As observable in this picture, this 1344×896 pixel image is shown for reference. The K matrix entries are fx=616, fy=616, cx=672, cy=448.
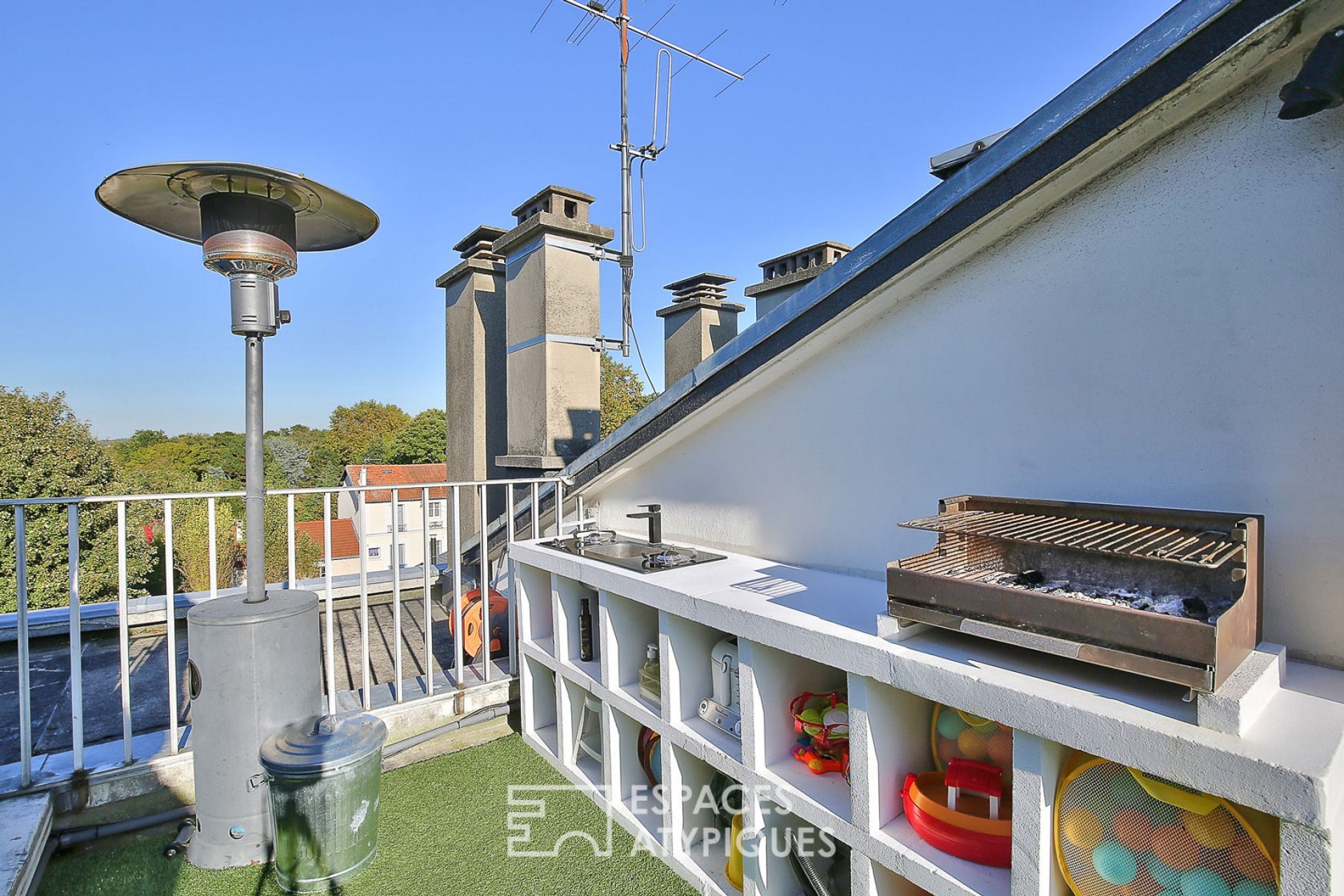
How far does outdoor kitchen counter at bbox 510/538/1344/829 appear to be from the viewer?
923mm

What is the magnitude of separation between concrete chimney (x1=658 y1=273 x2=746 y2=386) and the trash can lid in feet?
13.9

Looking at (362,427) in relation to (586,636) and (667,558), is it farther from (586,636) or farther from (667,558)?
(667,558)

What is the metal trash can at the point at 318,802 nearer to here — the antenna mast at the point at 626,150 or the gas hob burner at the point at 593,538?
the gas hob burner at the point at 593,538

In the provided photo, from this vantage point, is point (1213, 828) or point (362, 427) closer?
point (1213, 828)

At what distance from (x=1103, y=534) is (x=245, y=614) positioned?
103 inches

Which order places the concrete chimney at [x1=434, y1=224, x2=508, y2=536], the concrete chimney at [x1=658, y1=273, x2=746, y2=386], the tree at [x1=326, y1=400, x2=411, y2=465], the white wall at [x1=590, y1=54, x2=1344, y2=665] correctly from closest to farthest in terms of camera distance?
1. the white wall at [x1=590, y1=54, x2=1344, y2=665]
2. the concrete chimney at [x1=434, y1=224, x2=508, y2=536]
3. the concrete chimney at [x1=658, y1=273, x2=746, y2=386]
4. the tree at [x1=326, y1=400, x2=411, y2=465]

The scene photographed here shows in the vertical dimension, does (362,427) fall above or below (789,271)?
above

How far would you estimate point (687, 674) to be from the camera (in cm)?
216

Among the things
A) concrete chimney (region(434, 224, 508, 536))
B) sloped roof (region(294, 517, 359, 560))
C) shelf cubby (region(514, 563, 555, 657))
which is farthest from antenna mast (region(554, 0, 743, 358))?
sloped roof (region(294, 517, 359, 560))

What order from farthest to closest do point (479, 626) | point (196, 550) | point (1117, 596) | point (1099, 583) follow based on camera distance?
point (196, 550) → point (479, 626) → point (1099, 583) → point (1117, 596)

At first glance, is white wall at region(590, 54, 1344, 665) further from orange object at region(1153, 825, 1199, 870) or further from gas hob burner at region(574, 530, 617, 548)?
gas hob burner at region(574, 530, 617, 548)

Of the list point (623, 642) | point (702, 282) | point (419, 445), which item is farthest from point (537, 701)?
point (419, 445)

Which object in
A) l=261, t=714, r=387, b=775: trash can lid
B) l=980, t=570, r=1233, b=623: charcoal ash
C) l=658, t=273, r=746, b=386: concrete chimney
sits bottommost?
l=261, t=714, r=387, b=775: trash can lid

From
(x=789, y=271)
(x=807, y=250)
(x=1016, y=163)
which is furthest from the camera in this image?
(x=789, y=271)
